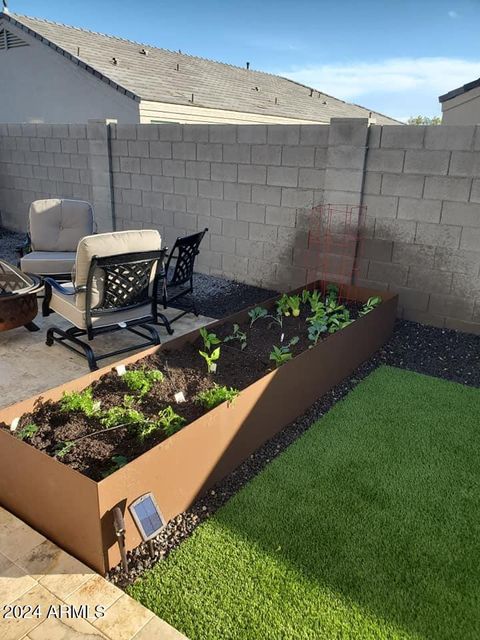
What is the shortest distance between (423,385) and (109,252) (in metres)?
2.66

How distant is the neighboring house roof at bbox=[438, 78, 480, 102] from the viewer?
8977 millimetres

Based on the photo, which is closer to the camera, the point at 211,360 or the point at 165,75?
the point at 211,360

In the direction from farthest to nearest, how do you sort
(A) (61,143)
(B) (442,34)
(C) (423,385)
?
(B) (442,34)
(A) (61,143)
(C) (423,385)

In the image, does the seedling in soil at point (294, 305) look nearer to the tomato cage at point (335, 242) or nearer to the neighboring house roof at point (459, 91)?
the tomato cage at point (335, 242)

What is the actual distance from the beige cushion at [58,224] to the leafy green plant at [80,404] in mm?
3655

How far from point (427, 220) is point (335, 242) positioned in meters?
0.98

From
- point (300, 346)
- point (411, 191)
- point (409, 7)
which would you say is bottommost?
point (300, 346)

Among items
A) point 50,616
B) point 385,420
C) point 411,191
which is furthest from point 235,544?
point 411,191

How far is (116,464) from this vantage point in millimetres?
2383

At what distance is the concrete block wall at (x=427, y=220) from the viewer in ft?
14.5

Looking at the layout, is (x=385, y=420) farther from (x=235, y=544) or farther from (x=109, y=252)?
(x=109, y=252)

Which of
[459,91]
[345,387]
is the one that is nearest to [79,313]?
[345,387]

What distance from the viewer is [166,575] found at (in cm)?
215

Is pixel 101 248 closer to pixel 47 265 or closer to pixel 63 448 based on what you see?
pixel 63 448
